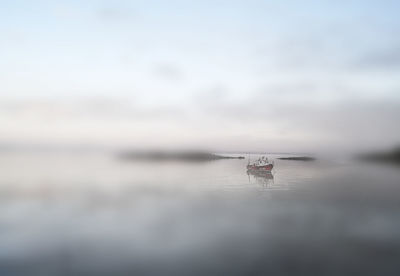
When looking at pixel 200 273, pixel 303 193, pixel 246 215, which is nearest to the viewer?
pixel 200 273

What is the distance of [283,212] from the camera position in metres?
28.0

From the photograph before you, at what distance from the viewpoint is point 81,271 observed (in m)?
14.2

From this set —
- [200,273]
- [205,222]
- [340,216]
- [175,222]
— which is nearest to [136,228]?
[175,222]

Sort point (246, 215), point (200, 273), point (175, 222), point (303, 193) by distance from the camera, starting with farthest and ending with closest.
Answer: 1. point (303, 193)
2. point (246, 215)
3. point (175, 222)
4. point (200, 273)

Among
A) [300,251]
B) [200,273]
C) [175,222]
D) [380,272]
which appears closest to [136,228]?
[175,222]

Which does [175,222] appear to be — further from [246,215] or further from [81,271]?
[81,271]

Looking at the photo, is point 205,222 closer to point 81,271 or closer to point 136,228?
point 136,228

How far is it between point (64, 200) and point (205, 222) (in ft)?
62.3

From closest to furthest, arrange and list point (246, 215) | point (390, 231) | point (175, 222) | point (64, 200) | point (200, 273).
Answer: point (200, 273) → point (390, 231) → point (175, 222) → point (246, 215) → point (64, 200)

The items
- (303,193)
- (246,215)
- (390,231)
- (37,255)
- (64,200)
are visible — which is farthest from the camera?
(303,193)

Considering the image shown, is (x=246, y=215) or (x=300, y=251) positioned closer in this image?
(x=300, y=251)

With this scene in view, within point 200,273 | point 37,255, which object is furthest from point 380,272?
point 37,255

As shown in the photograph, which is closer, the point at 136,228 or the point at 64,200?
the point at 136,228

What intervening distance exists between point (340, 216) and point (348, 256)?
37.3 feet
